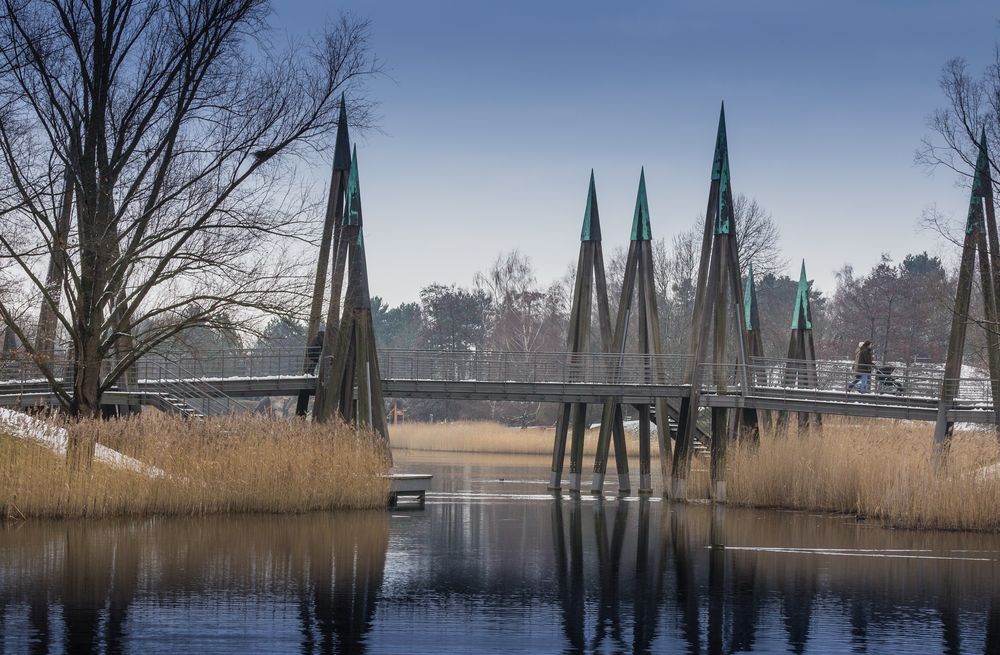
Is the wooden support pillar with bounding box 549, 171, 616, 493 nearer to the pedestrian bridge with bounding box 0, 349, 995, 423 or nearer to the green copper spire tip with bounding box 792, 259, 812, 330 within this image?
the pedestrian bridge with bounding box 0, 349, 995, 423

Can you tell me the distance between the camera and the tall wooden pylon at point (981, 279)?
2841cm

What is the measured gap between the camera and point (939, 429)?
28500 mm

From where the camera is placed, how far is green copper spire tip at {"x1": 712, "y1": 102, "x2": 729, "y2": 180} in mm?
32938

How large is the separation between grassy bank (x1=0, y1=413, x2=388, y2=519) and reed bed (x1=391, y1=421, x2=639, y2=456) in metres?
29.2

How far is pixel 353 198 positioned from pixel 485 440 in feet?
91.5

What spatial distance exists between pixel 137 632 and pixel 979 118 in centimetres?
2129

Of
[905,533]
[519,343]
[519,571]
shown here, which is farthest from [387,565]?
[519,343]

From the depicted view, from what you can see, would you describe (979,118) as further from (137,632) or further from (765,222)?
(765,222)

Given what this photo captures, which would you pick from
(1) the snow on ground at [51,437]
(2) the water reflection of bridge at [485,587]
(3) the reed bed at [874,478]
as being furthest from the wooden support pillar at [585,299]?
(1) the snow on ground at [51,437]

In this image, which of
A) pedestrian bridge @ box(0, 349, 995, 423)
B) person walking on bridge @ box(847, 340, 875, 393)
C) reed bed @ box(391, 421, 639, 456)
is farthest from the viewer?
reed bed @ box(391, 421, 639, 456)

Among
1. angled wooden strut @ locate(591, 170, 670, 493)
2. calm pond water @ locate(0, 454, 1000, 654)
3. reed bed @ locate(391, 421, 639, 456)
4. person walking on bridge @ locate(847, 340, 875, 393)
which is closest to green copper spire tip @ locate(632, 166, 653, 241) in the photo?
angled wooden strut @ locate(591, 170, 670, 493)

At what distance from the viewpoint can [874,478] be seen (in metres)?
26.8

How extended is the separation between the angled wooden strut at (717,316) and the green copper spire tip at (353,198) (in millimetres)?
8419

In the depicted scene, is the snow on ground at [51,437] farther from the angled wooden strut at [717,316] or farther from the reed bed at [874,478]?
the angled wooden strut at [717,316]
